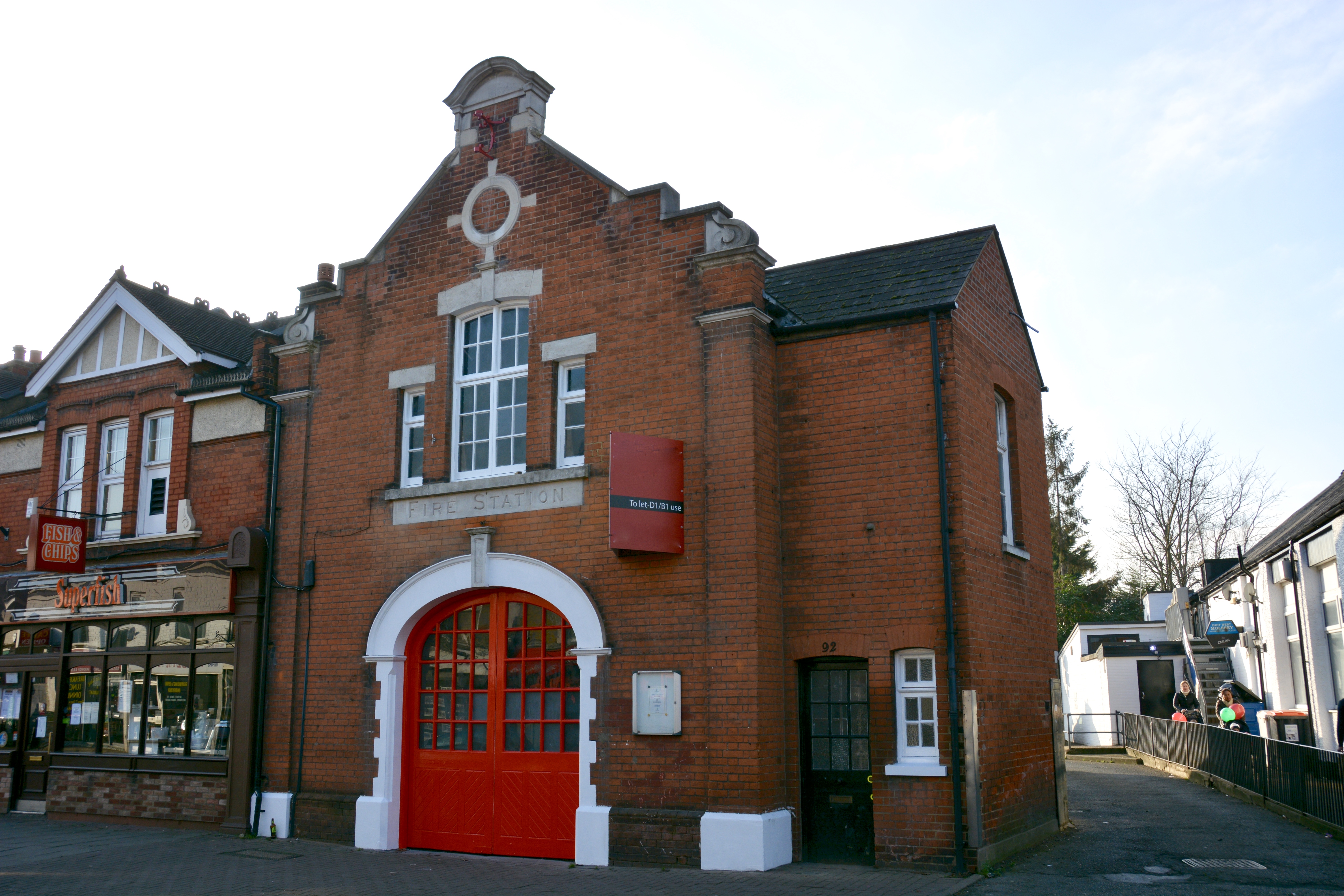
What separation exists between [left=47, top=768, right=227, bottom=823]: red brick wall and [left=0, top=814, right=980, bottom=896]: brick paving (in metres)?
0.78

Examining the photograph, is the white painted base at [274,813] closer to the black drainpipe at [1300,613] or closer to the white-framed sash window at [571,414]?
the white-framed sash window at [571,414]

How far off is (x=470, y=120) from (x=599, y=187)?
254cm

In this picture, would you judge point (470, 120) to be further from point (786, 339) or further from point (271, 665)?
point (271, 665)

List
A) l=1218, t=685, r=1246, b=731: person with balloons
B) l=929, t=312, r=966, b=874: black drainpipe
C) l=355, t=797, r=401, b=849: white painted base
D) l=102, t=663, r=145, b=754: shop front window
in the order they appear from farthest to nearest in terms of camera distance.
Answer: l=1218, t=685, r=1246, b=731: person with balloons
l=102, t=663, r=145, b=754: shop front window
l=355, t=797, r=401, b=849: white painted base
l=929, t=312, r=966, b=874: black drainpipe

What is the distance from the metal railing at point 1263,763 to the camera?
1311cm

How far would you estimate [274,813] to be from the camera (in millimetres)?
14109

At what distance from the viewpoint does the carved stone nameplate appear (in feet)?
41.8

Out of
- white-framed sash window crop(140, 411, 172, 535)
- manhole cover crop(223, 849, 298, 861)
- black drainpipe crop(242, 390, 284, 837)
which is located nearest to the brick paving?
manhole cover crop(223, 849, 298, 861)

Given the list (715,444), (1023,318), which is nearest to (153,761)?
(715,444)

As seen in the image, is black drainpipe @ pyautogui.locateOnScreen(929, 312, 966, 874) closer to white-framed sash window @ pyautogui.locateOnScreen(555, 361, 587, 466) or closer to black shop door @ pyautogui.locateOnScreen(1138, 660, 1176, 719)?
white-framed sash window @ pyautogui.locateOnScreen(555, 361, 587, 466)

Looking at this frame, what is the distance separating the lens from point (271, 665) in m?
14.7

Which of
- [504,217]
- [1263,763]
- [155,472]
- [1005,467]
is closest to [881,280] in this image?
[1005,467]

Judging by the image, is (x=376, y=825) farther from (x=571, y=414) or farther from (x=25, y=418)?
(x=25, y=418)

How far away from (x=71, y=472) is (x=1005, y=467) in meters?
15.1
